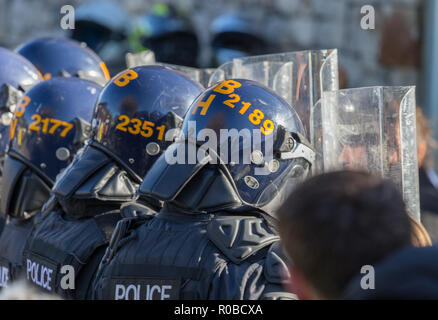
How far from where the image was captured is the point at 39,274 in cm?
332

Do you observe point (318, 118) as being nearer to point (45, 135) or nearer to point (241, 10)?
point (45, 135)

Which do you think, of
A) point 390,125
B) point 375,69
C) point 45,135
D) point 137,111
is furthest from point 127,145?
point 375,69

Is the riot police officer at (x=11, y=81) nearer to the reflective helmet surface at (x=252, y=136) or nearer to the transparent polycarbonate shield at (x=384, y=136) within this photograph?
the reflective helmet surface at (x=252, y=136)

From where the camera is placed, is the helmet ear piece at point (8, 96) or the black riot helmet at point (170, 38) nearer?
the helmet ear piece at point (8, 96)

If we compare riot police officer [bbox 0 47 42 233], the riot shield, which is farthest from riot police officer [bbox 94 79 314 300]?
riot police officer [bbox 0 47 42 233]

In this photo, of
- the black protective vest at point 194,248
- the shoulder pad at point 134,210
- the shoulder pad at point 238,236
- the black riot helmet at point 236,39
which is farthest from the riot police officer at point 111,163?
the black riot helmet at point 236,39

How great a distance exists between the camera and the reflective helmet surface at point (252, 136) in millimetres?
2891

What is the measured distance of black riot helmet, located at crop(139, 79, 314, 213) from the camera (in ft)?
9.05

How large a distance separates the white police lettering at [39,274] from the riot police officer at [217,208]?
0.47m

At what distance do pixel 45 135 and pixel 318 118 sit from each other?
1.52 meters

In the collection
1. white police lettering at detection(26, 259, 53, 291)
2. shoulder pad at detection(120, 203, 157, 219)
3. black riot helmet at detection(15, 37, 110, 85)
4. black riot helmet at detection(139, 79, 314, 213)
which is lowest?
white police lettering at detection(26, 259, 53, 291)

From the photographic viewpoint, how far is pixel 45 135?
406cm
